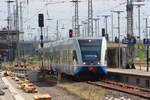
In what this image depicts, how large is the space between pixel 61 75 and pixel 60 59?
12.7 ft

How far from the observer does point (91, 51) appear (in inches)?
1388

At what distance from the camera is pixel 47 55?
53.8m

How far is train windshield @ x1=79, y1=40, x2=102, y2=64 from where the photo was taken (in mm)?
35031

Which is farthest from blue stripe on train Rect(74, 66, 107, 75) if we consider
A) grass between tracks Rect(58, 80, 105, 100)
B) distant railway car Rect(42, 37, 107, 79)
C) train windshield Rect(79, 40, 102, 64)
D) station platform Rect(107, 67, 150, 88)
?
grass between tracks Rect(58, 80, 105, 100)

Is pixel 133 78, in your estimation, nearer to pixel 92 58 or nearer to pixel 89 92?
pixel 92 58

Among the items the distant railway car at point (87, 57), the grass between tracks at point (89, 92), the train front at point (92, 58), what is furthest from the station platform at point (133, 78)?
the grass between tracks at point (89, 92)

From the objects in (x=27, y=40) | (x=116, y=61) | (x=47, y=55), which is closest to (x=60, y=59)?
(x=47, y=55)

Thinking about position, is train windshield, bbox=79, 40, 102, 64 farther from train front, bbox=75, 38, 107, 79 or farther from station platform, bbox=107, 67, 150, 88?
station platform, bbox=107, 67, 150, 88

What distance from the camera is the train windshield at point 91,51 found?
35031 millimetres

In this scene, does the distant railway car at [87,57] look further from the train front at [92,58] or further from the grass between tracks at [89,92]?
the grass between tracks at [89,92]

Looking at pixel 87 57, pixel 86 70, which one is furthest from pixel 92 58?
pixel 86 70

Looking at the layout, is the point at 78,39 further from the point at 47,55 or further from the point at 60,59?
the point at 47,55

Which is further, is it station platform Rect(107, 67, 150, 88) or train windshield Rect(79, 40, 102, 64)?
train windshield Rect(79, 40, 102, 64)

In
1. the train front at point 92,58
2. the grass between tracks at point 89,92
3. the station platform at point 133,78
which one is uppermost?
the train front at point 92,58
